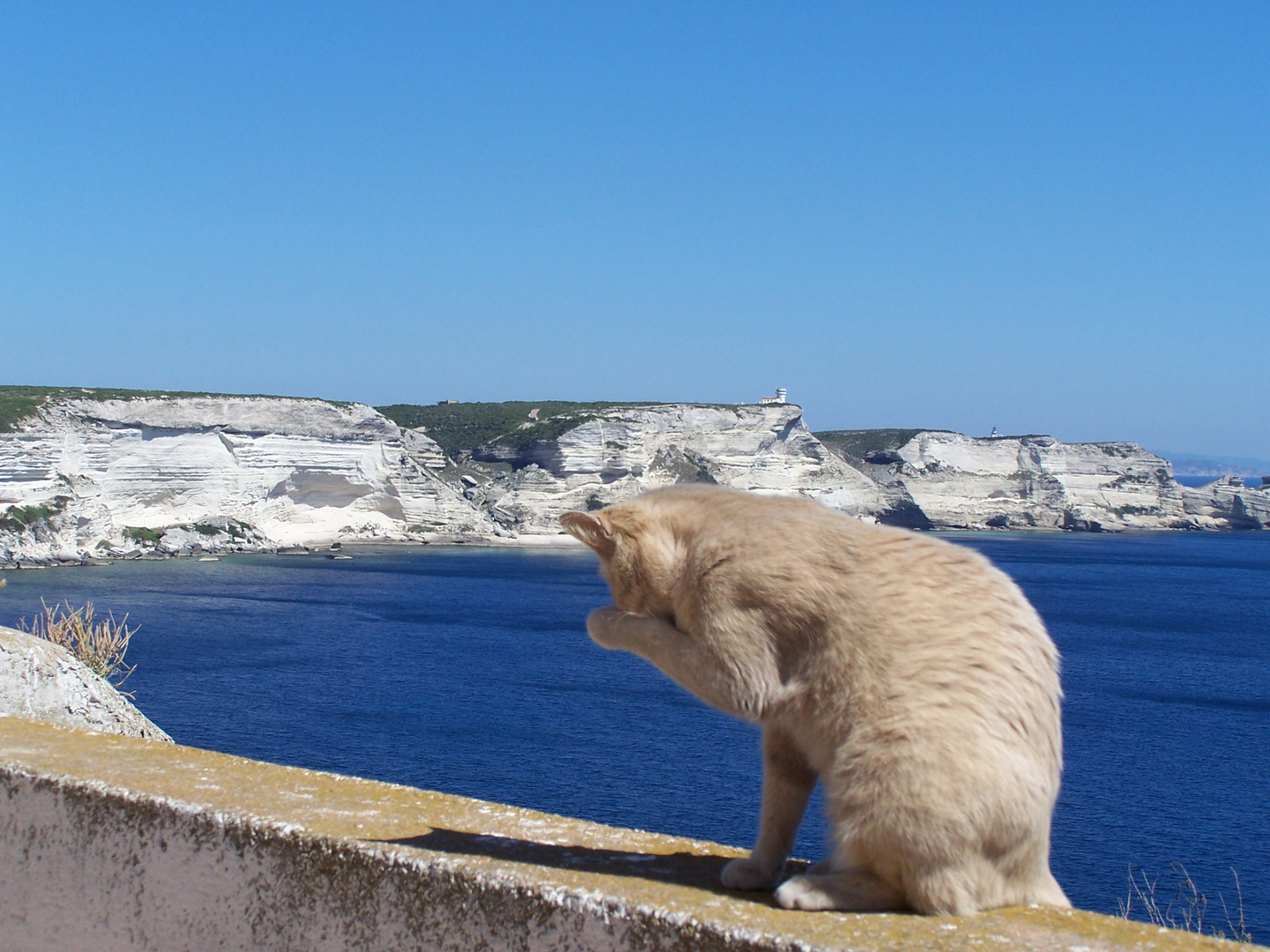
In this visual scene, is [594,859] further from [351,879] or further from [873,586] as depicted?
[873,586]

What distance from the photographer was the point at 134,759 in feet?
12.2

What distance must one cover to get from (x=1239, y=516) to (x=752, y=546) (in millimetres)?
154805

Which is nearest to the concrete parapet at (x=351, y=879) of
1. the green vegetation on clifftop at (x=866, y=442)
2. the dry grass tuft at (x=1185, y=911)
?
the dry grass tuft at (x=1185, y=911)

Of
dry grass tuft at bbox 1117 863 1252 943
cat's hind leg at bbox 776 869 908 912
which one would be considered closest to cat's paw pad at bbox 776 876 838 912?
cat's hind leg at bbox 776 869 908 912

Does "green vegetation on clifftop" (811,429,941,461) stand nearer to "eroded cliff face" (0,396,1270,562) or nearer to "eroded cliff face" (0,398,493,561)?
"eroded cliff face" (0,396,1270,562)

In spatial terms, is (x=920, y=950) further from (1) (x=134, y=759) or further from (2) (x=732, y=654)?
(1) (x=134, y=759)

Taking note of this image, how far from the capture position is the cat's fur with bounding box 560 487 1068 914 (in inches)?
101

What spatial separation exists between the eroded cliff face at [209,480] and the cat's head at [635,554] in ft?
229

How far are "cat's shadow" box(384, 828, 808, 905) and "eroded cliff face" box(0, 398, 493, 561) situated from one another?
6997cm

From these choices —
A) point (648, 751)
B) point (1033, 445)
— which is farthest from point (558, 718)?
point (1033, 445)

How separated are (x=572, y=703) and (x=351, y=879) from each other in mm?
32798

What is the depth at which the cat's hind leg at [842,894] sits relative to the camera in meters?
2.59

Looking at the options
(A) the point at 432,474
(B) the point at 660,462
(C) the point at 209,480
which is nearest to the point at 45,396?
(C) the point at 209,480

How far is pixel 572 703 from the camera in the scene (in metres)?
34.8
